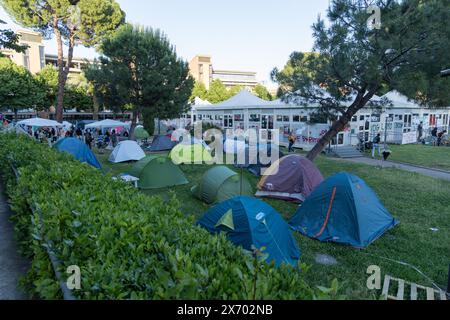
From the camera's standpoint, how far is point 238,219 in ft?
17.5

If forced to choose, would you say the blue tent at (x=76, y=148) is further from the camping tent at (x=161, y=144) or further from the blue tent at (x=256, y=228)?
the blue tent at (x=256, y=228)

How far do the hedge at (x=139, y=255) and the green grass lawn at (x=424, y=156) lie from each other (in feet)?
51.0

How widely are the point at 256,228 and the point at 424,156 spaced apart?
1665cm

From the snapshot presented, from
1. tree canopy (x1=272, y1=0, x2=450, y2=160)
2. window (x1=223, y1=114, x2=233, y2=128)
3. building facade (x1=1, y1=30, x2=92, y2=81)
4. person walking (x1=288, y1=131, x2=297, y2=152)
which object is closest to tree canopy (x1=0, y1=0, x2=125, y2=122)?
window (x1=223, y1=114, x2=233, y2=128)

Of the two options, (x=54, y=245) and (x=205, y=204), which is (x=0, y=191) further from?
(x=54, y=245)

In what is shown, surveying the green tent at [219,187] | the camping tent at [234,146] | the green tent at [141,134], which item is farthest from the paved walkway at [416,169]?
the green tent at [141,134]

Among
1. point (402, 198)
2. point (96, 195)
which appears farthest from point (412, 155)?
point (96, 195)

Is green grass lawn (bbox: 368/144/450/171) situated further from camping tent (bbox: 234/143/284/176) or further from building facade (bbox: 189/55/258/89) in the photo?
building facade (bbox: 189/55/258/89)

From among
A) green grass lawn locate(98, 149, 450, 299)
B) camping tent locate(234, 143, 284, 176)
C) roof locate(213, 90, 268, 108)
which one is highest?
roof locate(213, 90, 268, 108)

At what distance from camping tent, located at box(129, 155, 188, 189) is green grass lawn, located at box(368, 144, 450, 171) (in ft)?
42.0

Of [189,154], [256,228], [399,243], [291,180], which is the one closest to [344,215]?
[399,243]

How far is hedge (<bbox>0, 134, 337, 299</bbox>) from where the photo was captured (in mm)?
1931

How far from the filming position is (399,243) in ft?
20.3
